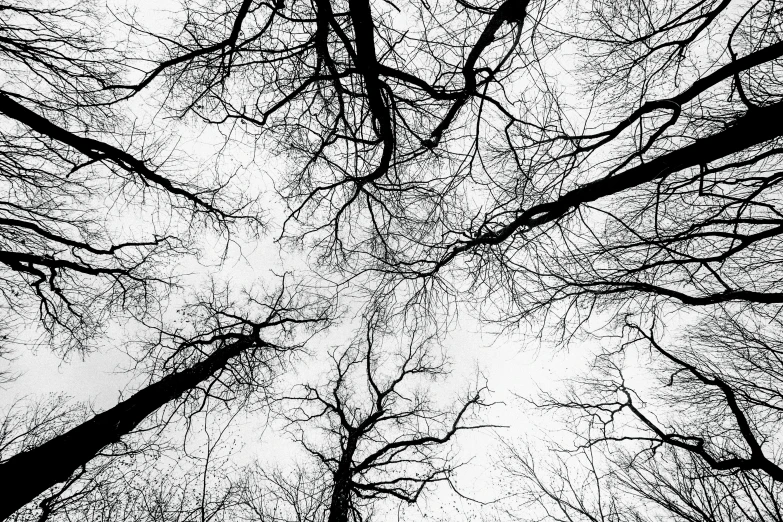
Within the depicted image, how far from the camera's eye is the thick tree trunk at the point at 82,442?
4.16 meters

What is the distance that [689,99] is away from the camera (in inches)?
138

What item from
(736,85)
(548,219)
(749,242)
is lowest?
(548,219)

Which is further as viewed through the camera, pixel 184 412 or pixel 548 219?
pixel 184 412

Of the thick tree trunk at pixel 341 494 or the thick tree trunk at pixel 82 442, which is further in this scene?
the thick tree trunk at pixel 341 494

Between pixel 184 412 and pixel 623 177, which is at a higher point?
pixel 623 177

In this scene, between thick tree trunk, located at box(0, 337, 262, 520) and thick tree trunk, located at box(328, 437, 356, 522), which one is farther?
thick tree trunk, located at box(328, 437, 356, 522)

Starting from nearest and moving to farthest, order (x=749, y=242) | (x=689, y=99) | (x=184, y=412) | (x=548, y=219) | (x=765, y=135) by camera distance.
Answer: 1. (x=765, y=135)
2. (x=689, y=99)
3. (x=548, y=219)
4. (x=749, y=242)
5. (x=184, y=412)

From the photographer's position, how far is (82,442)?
4.86 m

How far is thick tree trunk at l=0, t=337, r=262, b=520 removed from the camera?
416 centimetres

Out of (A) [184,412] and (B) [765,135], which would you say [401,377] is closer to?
(A) [184,412]

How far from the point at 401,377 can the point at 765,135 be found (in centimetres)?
851

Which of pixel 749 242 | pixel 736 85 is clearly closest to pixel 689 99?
pixel 736 85

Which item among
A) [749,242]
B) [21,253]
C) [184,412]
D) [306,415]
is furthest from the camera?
[306,415]

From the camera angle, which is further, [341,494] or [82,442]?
[341,494]
